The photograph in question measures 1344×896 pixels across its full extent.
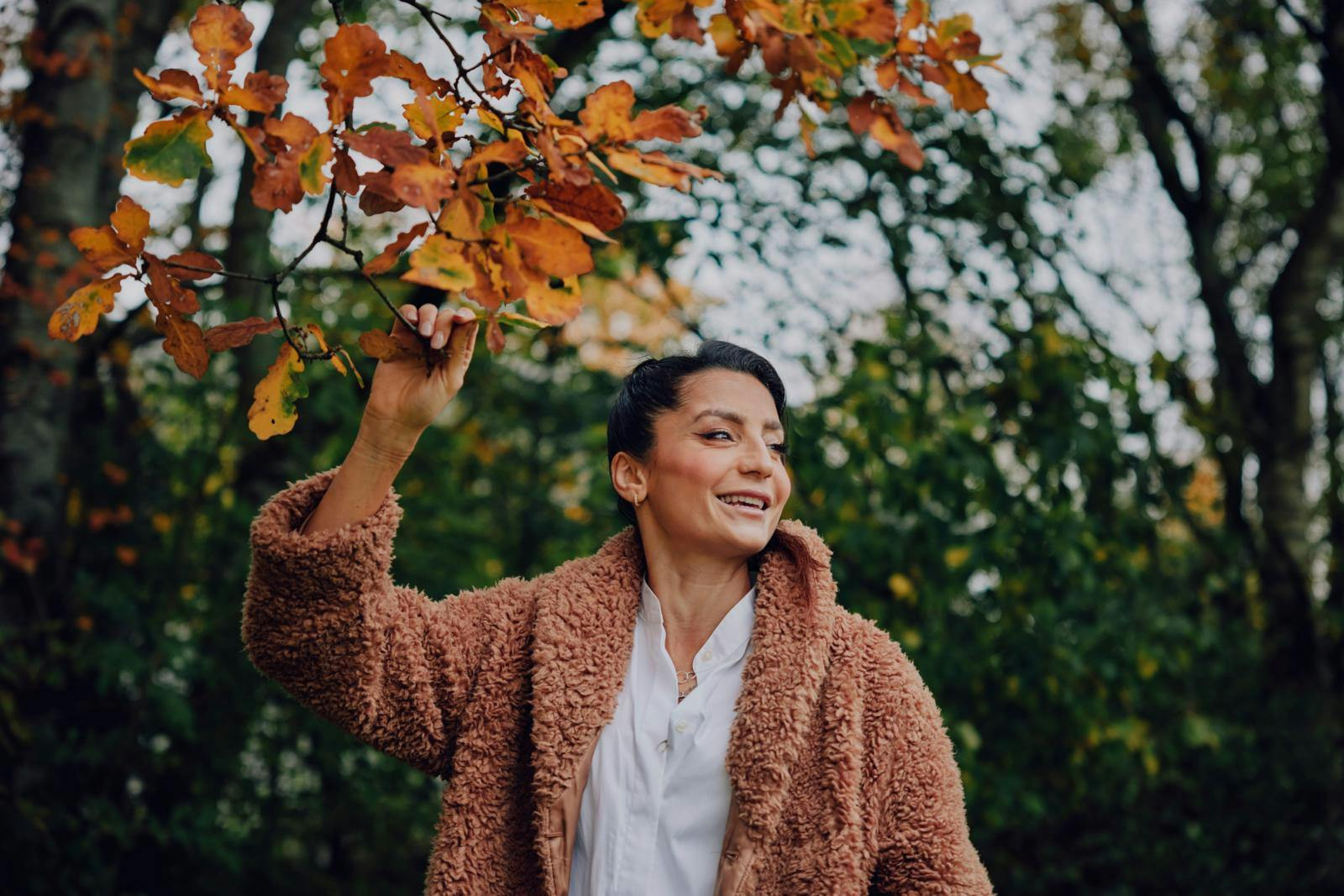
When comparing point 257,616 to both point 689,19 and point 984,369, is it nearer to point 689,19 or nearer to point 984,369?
point 689,19

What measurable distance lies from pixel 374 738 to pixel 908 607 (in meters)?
2.53

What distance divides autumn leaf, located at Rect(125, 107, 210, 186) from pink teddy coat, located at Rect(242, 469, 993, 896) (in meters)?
0.62

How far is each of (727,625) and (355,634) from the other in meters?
0.58

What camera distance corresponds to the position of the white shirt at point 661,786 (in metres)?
1.71

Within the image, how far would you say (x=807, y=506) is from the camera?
12.6 feet

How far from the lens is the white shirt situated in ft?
5.60

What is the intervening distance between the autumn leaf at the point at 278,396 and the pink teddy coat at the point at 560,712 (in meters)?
0.29

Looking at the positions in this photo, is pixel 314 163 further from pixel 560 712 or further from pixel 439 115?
pixel 560 712

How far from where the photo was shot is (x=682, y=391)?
2033 mm

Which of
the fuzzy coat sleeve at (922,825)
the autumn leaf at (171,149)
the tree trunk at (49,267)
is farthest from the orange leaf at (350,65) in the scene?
the tree trunk at (49,267)

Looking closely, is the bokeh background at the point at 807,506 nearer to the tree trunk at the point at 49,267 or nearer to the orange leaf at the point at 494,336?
the tree trunk at the point at 49,267

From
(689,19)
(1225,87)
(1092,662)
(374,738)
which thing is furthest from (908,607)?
(1225,87)

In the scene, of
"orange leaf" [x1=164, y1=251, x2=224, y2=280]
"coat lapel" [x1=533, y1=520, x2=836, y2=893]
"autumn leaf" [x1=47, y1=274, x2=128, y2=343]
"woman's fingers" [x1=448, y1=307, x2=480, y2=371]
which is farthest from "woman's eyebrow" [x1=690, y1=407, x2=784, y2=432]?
"autumn leaf" [x1=47, y1=274, x2=128, y2=343]

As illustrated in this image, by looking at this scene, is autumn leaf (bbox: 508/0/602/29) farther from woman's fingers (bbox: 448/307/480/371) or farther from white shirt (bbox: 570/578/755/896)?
white shirt (bbox: 570/578/755/896)
